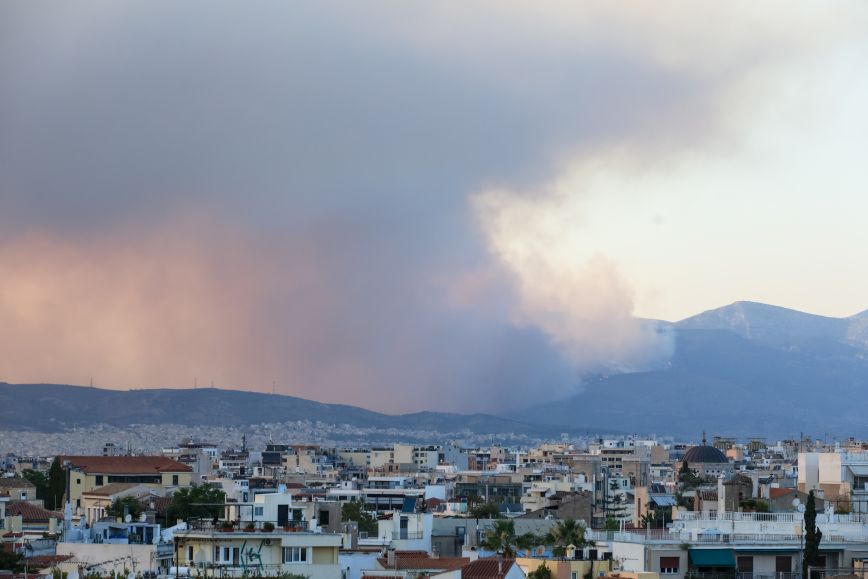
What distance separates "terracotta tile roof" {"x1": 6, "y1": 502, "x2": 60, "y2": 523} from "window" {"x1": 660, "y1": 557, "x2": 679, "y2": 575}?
3729 centimetres

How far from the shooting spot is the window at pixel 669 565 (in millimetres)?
47375

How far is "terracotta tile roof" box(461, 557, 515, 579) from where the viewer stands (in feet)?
155

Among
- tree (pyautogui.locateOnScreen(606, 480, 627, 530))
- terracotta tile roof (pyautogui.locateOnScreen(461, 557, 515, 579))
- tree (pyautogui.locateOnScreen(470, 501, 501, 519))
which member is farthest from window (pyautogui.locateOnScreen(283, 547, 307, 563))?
tree (pyautogui.locateOnScreen(470, 501, 501, 519))

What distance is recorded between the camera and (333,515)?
7425 centimetres

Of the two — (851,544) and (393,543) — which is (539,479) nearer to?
(393,543)

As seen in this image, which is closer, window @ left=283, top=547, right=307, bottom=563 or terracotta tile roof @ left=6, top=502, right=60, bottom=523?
window @ left=283, top=547, right=307, bottom=563

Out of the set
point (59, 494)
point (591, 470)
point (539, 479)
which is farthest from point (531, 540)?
point (591, 470)

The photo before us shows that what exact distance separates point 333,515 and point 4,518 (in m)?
12.8

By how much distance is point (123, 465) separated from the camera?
126 m

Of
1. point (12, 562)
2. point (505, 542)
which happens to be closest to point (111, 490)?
point (505, 542)

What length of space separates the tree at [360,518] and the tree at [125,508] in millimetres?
9058

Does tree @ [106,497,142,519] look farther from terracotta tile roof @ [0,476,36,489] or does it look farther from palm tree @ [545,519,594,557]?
terracotta tile roof @ [0,476,36,489]

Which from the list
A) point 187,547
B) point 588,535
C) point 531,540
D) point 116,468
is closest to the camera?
point 187,547

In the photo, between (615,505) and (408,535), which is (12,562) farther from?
(615,505)
